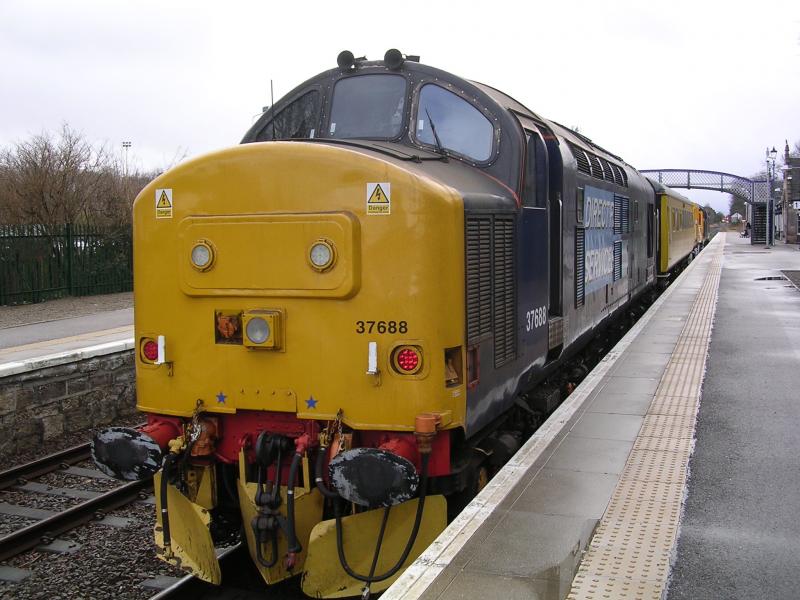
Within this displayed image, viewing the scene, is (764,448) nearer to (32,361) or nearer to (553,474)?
(553,474)

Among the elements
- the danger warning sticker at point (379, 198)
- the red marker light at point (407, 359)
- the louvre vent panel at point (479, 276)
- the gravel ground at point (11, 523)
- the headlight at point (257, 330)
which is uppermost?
the danger warning sticker at point (379, 198)

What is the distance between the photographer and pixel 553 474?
19.2 feet

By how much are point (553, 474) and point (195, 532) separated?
2.50 m

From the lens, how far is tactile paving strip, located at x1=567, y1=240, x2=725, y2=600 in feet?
13.6

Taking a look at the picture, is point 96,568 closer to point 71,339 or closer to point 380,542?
point 380,542

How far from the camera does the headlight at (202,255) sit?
5.00 metres

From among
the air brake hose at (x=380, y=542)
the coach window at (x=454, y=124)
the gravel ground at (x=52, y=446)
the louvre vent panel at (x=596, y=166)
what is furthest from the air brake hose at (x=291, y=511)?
the louvre vent panel at (x=596, y=166)

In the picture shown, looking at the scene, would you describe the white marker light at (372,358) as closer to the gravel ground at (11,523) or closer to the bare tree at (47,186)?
the gravel ground at (11,523)

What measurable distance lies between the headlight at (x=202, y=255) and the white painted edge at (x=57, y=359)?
5244 mm

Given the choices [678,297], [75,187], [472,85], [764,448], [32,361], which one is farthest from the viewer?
[75,187]

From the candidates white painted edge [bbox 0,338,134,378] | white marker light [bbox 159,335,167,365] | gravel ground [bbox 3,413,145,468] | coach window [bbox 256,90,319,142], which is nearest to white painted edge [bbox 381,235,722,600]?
white marker light [bbox 159,335,167,365]


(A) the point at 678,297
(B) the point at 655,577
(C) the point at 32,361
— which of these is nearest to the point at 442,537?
(B) the point at 655,577

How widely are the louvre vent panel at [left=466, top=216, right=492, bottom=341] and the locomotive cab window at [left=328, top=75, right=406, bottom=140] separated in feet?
3.69

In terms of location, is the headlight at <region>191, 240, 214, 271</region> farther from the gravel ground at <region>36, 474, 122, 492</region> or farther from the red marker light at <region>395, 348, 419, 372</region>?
the gravel ground at <region>36, 474, 122, 492</region>
